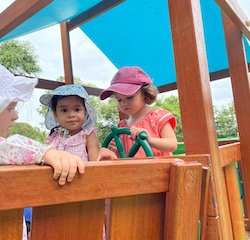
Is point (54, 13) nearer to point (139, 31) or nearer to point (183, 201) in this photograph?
point (139, 31)

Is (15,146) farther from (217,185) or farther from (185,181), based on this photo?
(217,185)

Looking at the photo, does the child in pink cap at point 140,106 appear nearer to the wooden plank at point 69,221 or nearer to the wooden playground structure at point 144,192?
the wooden playground structure at point 144,192

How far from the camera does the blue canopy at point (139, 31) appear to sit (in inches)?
80.7

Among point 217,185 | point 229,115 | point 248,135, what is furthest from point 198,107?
point 229,115

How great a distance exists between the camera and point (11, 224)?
39cm

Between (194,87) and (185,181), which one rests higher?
(194,87)

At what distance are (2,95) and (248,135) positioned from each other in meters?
1.47

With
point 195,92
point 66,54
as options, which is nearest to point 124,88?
point 195,92

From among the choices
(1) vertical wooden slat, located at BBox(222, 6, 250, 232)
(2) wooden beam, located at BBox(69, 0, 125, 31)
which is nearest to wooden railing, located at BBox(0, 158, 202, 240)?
(1) vertical wooden slat, located at BBox(222, 6, 250, 232)

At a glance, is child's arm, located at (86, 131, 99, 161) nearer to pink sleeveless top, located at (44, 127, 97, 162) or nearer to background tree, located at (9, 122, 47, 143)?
pink sleeveless top, located at (44, 127, 97, 162)

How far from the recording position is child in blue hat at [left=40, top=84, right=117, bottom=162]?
5.35 ft

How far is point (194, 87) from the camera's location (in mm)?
903

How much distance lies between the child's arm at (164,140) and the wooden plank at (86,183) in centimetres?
69

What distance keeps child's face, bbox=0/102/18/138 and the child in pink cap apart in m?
0.76
